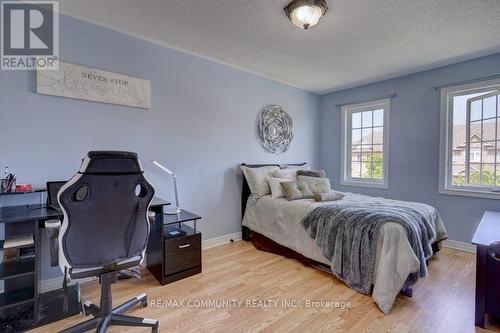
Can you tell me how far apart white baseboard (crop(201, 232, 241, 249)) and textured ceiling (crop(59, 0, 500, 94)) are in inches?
92.8

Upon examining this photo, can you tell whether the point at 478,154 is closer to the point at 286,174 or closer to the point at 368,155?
the point at 368,155

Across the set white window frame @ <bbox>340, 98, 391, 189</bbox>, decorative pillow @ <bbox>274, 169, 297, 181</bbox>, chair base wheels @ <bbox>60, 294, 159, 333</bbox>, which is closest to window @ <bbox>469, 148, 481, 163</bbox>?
white window frame @ <bbox>340, 98, 391, 189</bbox>

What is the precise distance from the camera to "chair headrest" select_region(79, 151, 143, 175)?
1.33 m

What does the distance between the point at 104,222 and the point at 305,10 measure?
83.3 inches

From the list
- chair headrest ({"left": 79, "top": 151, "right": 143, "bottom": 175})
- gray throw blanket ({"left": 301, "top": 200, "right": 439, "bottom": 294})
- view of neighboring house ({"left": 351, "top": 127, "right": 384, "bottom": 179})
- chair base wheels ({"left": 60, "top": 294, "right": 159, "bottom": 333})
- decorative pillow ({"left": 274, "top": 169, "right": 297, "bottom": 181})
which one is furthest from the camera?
view of neighboring house ({"left": 351, "top": 127, "right": 384, "bottom": 179})

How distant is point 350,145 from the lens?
4.44 m

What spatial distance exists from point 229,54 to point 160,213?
2.04 meters

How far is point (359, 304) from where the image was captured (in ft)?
6.40

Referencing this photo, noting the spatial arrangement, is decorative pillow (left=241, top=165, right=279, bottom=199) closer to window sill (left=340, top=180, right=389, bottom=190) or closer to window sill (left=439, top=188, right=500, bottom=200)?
window sill (left=340, top=180, right=389, bottom=190)

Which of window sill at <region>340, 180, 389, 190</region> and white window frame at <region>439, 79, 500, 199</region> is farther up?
white window frame at <region>439, 79, 500, 199</region>

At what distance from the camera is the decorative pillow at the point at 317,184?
3.16 m

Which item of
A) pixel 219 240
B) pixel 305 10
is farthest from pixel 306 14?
pixel 219 240

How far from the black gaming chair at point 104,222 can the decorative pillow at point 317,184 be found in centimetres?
218

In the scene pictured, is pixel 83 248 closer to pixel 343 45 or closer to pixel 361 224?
pixel 361 224
